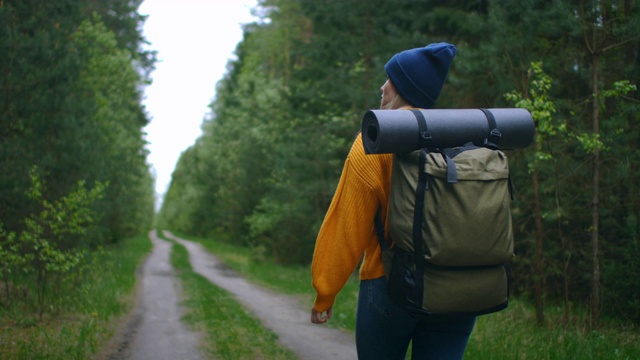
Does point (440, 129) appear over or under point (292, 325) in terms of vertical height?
over

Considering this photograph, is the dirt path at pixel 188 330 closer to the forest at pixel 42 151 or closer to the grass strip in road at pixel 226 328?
the grass strip in road at pixel 226 328

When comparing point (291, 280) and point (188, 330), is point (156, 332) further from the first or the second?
point (291, 280)

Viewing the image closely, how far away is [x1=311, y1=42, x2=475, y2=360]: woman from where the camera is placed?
242cm

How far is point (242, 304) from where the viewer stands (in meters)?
12.5

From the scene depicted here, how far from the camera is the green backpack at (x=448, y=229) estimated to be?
2225 mm

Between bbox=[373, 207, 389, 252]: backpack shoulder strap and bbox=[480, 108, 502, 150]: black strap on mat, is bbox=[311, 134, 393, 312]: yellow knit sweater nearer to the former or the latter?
bbox=[373, 207, 389, 252]: backpack shoulder strap

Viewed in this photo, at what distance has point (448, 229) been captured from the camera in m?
2.22

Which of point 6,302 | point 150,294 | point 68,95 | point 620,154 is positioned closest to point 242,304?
point 150,294

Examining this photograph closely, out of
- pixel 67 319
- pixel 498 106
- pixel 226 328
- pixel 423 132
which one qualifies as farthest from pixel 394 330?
pixel 498 106

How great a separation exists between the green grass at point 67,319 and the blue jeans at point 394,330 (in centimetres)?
544

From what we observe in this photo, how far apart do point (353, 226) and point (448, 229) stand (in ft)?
1.27

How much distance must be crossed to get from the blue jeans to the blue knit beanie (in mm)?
753

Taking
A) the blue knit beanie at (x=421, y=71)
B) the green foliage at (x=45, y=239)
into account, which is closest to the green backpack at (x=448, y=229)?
the blue knit beanie at (x=421, y=71)

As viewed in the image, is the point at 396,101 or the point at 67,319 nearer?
the point at 396,101
